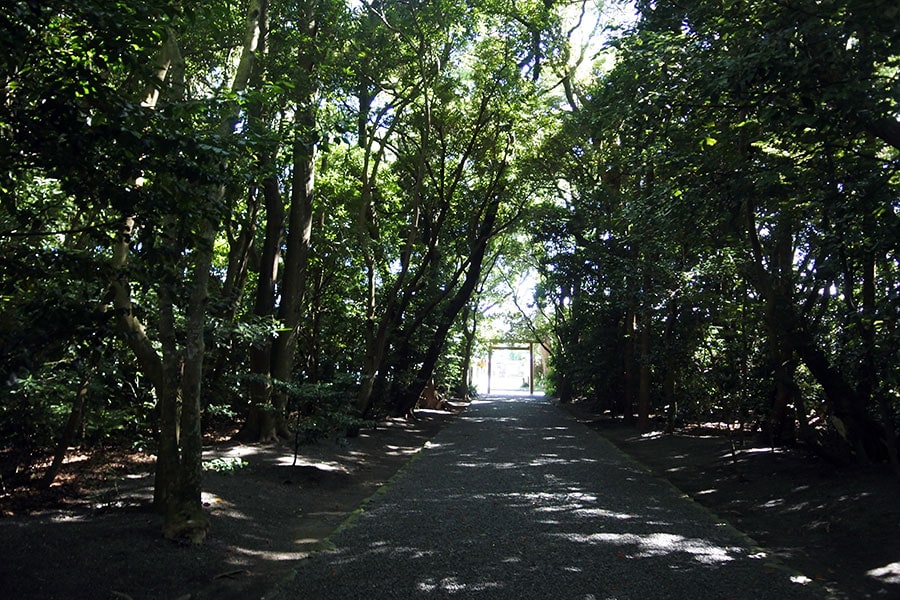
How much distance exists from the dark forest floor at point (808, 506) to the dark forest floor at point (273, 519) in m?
0.02

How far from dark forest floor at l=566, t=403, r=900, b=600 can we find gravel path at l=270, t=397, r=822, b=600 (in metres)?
0.37

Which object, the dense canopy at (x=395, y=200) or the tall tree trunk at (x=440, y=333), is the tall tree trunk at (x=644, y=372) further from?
the tall tree trunk at (x=440, y=333)

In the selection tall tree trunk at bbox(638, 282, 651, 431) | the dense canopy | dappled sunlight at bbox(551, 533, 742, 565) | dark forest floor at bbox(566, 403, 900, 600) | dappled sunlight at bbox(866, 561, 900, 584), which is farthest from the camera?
tall tree trunk at bbox(638, 282, 651, 431)

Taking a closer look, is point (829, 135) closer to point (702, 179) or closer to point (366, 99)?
point (702, 179)

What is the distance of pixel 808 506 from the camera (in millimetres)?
7652

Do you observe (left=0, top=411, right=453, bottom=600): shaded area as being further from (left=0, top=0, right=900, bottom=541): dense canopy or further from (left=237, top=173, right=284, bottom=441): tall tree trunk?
(left=237, top=173, right=284, bottom=441): tall tree trunk

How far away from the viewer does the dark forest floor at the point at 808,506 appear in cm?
551

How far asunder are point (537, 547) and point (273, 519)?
2.98 meters

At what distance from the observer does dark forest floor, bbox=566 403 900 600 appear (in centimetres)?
551

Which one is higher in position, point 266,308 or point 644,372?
point 266,308


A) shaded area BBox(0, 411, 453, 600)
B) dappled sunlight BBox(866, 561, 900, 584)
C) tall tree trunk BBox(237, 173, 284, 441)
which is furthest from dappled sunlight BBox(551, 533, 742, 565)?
tall tree trunk BBox(237, 173, 284, 441)

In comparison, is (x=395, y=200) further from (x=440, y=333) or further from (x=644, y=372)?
(x=644, y=372)

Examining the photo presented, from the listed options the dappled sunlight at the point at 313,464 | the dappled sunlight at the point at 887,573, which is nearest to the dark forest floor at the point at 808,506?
the dappled sunlight at the point at 887,573

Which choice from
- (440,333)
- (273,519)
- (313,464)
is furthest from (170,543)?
(440,333)
